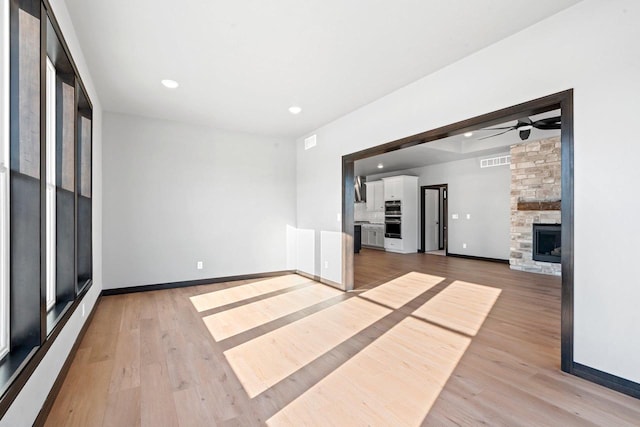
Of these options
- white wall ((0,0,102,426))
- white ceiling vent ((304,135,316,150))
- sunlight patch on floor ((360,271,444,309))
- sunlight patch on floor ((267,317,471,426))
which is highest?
white ceiling vent ((304,135,316,150))

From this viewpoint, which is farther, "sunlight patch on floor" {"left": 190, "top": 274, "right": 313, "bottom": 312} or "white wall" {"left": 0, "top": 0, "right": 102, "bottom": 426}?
"sunlight patch on floor" {"left": 190, "top": 274, "right": 313, "bottom": 312}

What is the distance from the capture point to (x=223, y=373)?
7.65 ft

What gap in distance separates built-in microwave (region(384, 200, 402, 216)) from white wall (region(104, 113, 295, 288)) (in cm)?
A: 437

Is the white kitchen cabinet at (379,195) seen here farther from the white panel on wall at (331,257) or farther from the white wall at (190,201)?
the white panel on wall at (331,257)

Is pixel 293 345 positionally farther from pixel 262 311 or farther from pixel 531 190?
pixel 531 190

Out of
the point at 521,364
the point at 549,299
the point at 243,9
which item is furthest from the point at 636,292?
the point at 243,9

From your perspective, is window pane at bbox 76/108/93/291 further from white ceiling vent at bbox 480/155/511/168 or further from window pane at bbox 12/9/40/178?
white ceiling vent at bbox 480/155/511/168

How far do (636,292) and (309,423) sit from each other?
226 cm

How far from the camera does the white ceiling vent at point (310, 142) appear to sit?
18.3ft

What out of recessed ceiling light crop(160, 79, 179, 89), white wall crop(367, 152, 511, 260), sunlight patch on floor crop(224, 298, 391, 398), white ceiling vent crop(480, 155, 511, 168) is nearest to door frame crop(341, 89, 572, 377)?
sunlight patch on floor crop(224, 298, 391, 398)

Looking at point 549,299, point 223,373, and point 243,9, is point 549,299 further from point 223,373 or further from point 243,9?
point 243,9

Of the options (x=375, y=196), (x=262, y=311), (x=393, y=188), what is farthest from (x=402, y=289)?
(x=375, y=196)

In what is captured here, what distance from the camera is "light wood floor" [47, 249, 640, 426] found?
185cm

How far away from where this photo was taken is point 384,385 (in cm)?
215
